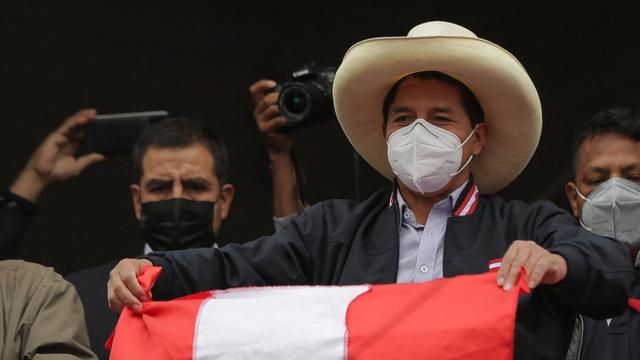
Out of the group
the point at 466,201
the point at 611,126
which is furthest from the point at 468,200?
Answer: the point at 611,126

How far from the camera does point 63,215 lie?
261 inches

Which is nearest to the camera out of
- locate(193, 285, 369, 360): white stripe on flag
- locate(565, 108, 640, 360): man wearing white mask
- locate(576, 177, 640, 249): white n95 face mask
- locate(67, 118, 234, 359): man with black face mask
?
locate(193, 285, 369, 360): white stripe on flag

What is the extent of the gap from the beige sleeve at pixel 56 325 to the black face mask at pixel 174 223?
74cm

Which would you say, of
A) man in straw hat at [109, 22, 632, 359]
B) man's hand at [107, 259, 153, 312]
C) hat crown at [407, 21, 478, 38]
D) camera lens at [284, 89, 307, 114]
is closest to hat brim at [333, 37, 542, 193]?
man in straw hat at [109, 22, 632, 359]

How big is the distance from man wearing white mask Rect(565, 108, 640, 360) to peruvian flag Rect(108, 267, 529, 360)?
70 centimetres

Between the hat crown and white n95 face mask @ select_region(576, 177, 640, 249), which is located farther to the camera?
white n95 face mask @ select_region(576, 177, 640, 249)

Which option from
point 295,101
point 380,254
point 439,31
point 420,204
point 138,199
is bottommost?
point 138,199

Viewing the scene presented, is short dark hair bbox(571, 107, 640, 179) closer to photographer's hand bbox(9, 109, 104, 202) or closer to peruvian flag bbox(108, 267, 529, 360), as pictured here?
peruvian flag bbox(108, 267, 529, 360)

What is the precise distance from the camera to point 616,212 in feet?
15.8

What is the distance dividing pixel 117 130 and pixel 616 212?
2.08 metres

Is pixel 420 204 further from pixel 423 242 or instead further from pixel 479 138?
pixel 479 138

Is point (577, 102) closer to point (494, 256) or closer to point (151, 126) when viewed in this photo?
point (151, 126)

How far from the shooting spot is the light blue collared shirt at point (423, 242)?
13.5ft

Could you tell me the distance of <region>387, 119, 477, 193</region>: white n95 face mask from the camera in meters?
4.13
